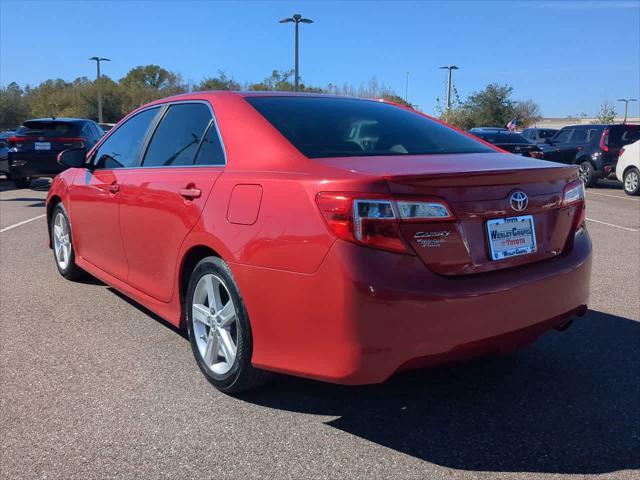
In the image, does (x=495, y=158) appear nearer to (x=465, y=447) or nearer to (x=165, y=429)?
(x=465, y=447)

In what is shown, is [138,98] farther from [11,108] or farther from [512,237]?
[512,237]

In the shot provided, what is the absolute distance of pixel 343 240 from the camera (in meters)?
2.49

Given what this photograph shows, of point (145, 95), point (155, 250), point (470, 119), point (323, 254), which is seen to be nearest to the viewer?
point (323, 254)

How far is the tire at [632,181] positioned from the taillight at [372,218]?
1454 centimetres

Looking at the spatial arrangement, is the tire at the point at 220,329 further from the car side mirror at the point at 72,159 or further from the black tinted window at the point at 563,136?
the black tinted window at the point at 563,136

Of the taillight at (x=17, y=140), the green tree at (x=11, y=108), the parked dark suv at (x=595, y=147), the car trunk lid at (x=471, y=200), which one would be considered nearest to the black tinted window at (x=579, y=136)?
the parked dark suv at (x=595, y=147)

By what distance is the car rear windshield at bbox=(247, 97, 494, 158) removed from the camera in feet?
10.4

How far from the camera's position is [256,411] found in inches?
124

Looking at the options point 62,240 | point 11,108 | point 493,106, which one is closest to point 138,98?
point 11,108

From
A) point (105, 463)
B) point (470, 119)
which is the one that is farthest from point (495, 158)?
point (470, 119)

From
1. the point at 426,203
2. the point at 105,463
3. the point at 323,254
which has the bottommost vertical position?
the point at 105,463

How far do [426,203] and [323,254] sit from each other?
1.56 feet

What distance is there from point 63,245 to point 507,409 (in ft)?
14.0

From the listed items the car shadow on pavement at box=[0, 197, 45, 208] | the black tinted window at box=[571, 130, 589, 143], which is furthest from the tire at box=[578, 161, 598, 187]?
the car shadow on pavement at box=[0, 197, 45, 208]
